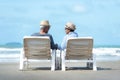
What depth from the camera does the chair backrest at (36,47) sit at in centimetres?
1111

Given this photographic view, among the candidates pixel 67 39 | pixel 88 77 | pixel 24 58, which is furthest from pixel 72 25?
pixel 88 77

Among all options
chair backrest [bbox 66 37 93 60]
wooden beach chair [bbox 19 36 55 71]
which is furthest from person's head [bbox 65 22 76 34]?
wooden beach chair [bbox 19 36 55 71]

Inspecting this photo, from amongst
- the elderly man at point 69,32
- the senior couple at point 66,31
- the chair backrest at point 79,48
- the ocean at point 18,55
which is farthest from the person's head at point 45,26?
the ocean at point 18,55

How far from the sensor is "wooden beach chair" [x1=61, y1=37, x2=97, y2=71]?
11258 mm

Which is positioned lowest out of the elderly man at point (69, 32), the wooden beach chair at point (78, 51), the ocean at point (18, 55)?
the ocean at point (18, 55)

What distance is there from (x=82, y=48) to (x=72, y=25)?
29.4 inches

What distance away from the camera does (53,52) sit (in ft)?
37.0

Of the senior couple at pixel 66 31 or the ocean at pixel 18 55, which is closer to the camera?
the senior couple at pixel 66 31

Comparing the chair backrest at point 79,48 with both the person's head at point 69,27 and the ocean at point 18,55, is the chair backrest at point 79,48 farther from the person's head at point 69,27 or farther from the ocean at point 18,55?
the ocean at point 18,55

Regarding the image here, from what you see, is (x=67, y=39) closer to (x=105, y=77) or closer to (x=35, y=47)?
(x=35, y=47)

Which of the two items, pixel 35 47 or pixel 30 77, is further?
pixel 35 47

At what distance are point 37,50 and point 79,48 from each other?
1025 mm

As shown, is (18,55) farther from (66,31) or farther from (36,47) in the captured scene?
(36,47)

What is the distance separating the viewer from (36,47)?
37.0 feet
